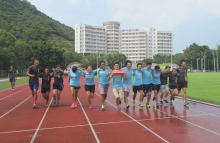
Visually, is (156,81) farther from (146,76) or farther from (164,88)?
(164,88)

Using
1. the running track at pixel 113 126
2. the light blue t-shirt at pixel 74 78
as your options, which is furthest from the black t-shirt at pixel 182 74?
the light blue t-shirt at pixel 74 78

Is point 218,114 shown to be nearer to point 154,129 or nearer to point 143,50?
point 154,129

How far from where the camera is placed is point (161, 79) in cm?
1109

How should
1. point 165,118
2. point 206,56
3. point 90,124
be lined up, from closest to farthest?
point 90,124, point 165,118, point 206,56

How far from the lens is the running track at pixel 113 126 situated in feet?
18.8

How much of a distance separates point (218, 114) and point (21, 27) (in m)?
89.8

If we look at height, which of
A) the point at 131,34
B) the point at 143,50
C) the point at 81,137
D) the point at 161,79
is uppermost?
the point at 131,34

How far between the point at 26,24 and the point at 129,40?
6489 centimetres

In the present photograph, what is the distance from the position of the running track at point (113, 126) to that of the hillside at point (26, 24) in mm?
74903

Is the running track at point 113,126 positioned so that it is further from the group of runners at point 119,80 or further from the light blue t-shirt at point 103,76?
the light blue t-shirt at point 103,76

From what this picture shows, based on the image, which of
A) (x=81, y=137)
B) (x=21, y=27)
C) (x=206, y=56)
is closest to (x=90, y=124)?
(x=81, y=137)

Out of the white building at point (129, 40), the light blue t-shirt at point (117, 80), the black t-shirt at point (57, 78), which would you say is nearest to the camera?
the light blue t-shirt at point (117, 80)

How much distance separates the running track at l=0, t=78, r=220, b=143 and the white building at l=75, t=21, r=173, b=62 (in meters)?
130

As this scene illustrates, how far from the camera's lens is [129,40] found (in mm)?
145750
